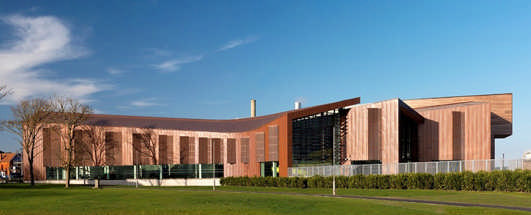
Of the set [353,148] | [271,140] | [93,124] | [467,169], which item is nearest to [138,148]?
[93,124]

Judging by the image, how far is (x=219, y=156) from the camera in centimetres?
7844

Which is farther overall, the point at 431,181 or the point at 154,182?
the point at 154,182

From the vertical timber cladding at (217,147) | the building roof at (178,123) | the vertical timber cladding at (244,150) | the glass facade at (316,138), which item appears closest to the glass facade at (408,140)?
the glass facade at (316,138)

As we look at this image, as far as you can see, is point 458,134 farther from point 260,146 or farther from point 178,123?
→ point 178,123

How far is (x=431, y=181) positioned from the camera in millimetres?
45812

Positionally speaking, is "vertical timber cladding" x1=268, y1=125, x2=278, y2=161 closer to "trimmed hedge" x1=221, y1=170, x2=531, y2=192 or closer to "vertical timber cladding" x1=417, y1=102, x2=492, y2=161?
"trimmed hedge" x1=221, y1=170, x2=531, y2=192

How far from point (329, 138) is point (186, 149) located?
80.5ft

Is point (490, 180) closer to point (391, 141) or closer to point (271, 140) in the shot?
point (391, 141)

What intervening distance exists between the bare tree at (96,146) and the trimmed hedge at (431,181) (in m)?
30.5

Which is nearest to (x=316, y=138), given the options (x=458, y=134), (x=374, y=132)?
(x=374, y=132)

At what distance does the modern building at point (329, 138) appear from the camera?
6078 centimetres

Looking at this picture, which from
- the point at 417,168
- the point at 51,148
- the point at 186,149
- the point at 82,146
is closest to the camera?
the point at 417,168

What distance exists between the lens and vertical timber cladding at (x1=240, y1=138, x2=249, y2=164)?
7325 cm

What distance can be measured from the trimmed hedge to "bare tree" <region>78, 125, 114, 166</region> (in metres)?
30.5
